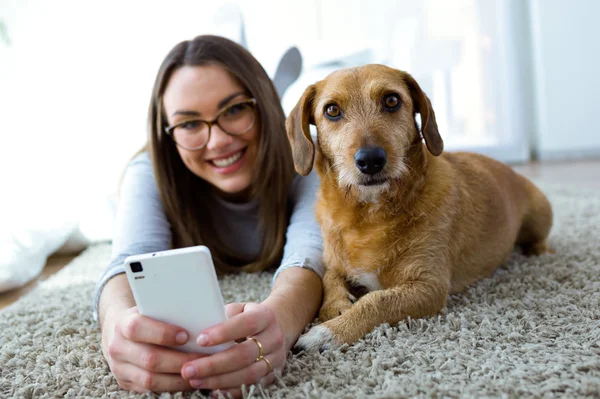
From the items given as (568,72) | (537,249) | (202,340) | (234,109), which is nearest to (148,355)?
(202,340)

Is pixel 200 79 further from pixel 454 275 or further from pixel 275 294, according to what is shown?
pixel 454 275

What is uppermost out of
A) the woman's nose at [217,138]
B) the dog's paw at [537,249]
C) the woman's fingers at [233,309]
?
the woman's nose at [217,138]

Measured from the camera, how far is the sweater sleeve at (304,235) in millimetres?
1774

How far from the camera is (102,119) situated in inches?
193

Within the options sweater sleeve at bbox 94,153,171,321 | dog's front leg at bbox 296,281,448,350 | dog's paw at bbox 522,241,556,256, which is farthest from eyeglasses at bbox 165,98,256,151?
dog's paw at bbox 522,241,556,256

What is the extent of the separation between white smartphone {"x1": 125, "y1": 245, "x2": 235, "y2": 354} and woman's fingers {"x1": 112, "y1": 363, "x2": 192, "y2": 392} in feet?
0.23

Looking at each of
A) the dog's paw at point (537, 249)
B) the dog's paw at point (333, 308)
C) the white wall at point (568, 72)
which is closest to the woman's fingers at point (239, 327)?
the dog's paw at point (333, 308)

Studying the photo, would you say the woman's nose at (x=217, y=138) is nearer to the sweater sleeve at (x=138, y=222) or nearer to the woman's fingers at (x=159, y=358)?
the sweater sleeve at (x=138, y=222)

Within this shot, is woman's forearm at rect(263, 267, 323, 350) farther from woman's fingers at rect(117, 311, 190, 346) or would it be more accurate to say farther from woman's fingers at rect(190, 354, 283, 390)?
woman's fingers at rect(117, 311, 190, 346)

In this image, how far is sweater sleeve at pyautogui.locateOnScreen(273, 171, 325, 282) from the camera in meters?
1.77

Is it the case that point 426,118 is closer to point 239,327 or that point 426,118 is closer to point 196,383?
point 239,327

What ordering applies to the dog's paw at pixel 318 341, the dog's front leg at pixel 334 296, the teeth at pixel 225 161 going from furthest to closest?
the teeth at pixel 225 161
the dog's front leg at pixel 334 296
the dog's paw at pixel 318 341

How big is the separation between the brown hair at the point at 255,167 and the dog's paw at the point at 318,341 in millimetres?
836

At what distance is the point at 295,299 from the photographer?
1.52 metres
